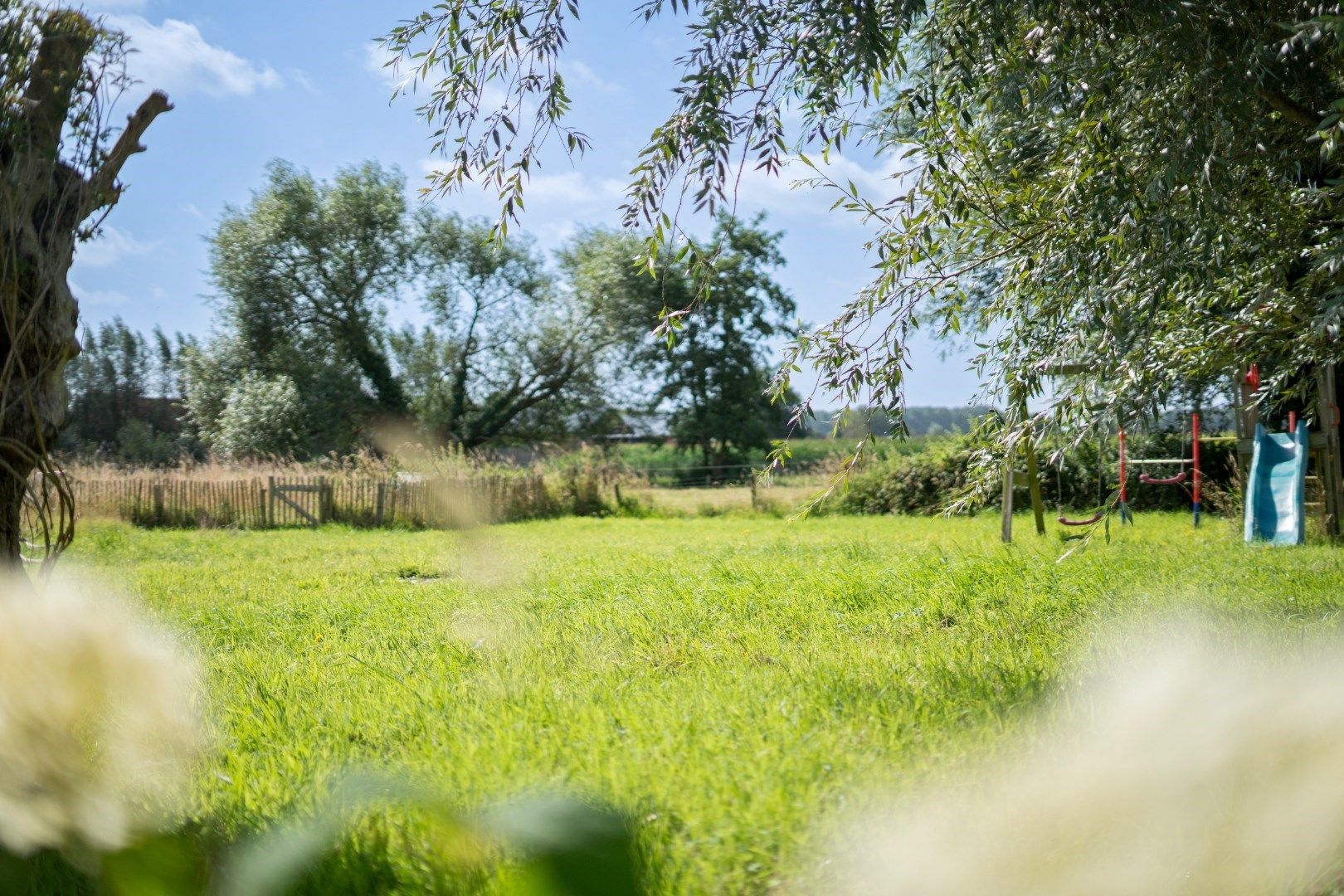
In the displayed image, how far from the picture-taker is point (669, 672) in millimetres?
4086

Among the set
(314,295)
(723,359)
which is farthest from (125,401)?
(723,359)

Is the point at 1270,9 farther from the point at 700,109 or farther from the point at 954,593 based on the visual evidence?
the point at 954,593

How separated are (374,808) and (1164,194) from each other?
4.18 metres

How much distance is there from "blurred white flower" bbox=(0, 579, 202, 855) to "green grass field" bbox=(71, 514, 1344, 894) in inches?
6.8

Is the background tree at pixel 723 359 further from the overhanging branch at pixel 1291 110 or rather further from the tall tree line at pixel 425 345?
the overhanging branch at pixel 1291 110

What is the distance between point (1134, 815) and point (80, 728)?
10.9 ft

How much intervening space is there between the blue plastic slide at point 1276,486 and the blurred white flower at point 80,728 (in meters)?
11.2

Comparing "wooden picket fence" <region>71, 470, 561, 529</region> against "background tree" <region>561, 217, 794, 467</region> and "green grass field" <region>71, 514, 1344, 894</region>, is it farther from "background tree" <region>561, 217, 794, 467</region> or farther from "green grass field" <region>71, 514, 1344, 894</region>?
"background tree" <region>561, 217, 794, 467</region>

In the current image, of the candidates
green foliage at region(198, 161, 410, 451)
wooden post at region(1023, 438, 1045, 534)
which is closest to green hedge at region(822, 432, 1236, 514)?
wooden post at region(1023, 438, 1045, 534)

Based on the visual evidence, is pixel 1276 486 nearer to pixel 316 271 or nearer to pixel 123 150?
pixel 123 150

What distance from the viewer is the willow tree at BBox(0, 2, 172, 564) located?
3.72m

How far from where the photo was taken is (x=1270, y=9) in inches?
188

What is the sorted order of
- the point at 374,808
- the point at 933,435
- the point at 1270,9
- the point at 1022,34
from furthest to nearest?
the point at 933,435, the point at 1022,34, the point at 1270,9, the point at 374,808

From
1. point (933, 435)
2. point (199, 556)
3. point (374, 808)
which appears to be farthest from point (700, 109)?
point (933, 435)
